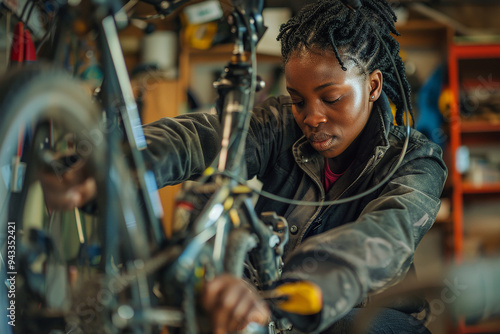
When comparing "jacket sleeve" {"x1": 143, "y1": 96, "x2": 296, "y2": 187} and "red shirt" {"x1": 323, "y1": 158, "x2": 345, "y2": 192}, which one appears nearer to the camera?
"jacket sleeve" {"x1": 143, "y1": 96, "x2": 296, "y2": 187}

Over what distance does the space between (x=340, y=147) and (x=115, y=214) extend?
41cm

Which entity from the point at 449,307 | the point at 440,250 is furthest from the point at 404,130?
the point at 440,250

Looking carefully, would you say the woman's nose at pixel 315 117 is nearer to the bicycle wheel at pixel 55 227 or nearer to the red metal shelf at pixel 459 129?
the bicycle wheel at pixel 55 227

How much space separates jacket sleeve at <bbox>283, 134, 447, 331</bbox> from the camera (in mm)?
511

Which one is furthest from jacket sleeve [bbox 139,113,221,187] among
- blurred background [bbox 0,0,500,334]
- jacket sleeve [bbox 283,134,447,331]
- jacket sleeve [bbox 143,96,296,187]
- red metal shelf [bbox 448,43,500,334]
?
red metal shelf [bbox 448,43,500,334]

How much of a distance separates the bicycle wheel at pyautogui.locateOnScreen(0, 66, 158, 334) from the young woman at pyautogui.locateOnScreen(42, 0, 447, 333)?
0.50 ft

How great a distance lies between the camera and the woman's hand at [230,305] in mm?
452

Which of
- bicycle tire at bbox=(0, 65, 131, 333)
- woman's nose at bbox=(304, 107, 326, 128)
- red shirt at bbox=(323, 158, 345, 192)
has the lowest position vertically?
red shirt at bbox=(323, 158, 345, 192)

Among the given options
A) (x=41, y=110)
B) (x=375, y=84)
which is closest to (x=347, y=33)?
(x=375, y=84)

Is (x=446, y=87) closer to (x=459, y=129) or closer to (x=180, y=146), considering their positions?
(x=459, y=129)

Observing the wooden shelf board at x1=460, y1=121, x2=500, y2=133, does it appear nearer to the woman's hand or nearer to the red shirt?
the red shirt

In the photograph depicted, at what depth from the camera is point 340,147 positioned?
0.83 m

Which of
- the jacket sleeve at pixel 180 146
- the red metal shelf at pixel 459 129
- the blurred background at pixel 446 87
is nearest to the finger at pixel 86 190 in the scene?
the jacket sleeve at pixel 180 146

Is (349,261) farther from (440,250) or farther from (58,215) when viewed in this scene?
(440,250)
